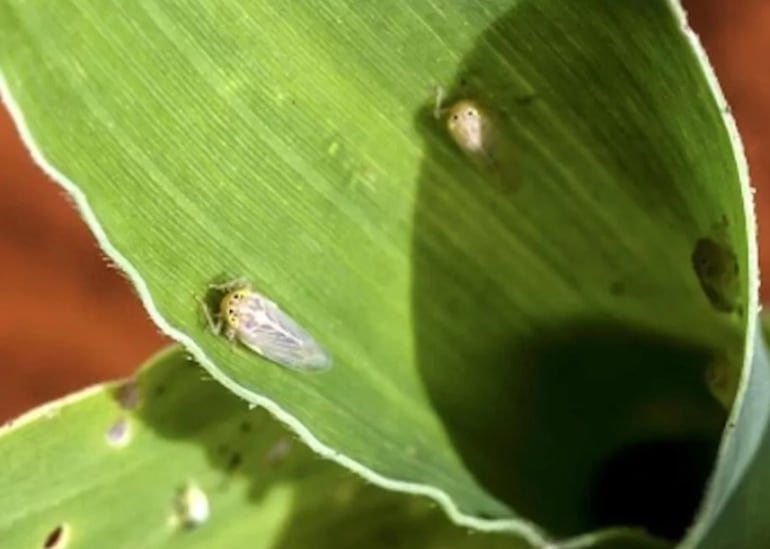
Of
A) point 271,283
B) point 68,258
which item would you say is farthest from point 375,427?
point 68,258

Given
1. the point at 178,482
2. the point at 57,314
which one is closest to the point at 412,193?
the point at 178,482

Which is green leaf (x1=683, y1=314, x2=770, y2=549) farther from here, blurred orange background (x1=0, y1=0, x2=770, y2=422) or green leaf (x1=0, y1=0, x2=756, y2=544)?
blurred orange background (x1=0, y1=0, x2=770, y2=422)

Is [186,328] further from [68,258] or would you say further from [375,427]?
[68,258]

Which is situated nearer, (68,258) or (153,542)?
(153,542)

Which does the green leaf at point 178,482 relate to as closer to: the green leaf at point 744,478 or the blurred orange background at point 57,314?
the green leaf at point 744,478

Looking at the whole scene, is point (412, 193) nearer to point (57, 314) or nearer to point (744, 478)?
point (744, 478)

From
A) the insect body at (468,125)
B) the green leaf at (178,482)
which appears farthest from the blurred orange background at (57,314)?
the insect body at (468,125)

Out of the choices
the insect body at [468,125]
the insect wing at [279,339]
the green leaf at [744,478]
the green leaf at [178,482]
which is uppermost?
the insect body at [468,125]
